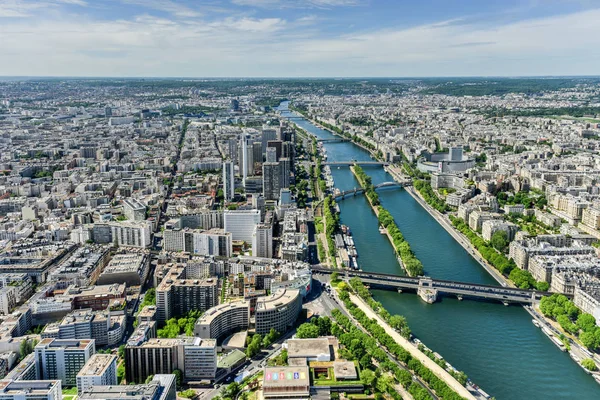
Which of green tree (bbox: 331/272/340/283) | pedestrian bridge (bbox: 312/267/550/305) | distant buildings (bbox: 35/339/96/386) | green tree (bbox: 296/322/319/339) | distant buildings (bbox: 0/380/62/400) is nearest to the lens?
distant buildings (bbox: 0/380/62/400)

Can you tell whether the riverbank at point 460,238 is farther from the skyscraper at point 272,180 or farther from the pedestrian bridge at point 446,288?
the skyscraper at point 272,180

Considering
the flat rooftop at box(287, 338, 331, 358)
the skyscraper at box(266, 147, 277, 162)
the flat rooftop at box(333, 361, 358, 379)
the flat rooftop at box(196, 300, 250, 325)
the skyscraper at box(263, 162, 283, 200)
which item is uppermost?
the skyscraper at box(266, 147, 277, 162)

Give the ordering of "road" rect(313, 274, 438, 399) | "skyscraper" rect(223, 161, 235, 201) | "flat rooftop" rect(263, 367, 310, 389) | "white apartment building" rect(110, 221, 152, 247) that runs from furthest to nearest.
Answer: "skyscraper" rect(223, 161, 235, 201)
"white apartment building" rect(110, 221, 152, 247)
"road" rect(313, 274, 438, 399)
"flat rooftop" rect(263, 367, 310, 389)

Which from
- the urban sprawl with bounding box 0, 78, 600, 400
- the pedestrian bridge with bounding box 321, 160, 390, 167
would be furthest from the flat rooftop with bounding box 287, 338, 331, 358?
the pedestrian bridge with bounding box 321, 160, 390, 167

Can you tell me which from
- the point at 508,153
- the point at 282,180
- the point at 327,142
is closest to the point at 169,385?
the point at 282,180

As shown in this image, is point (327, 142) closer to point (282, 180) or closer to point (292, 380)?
point (282, 180)

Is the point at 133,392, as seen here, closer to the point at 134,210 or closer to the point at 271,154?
the point at 134,210

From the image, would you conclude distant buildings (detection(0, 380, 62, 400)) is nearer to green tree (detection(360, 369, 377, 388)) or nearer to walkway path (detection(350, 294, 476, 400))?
green tree (detection(360, 369, 377, 388))

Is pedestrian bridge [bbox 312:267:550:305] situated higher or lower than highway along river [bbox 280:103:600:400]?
higher
